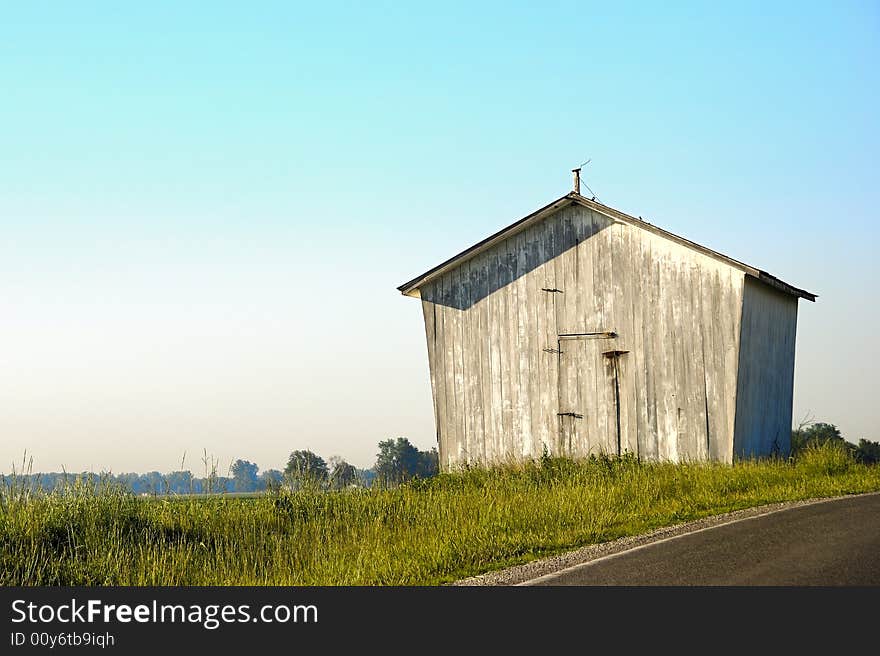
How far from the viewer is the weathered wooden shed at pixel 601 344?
69.4 feet

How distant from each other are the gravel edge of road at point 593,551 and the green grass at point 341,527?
284 millimetres

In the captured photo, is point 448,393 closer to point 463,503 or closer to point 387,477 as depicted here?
point 387,477

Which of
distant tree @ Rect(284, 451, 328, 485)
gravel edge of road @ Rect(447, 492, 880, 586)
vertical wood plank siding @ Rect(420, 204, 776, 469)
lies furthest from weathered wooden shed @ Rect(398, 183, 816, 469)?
distant tree @ Rect(284, 451, 328, 485)

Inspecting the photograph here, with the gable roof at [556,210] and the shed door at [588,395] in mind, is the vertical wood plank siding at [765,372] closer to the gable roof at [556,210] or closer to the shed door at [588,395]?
the gable roof at [556,210]

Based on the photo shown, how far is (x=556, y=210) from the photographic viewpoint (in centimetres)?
2311

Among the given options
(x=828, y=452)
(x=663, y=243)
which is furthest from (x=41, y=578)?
(x=828, y=452)

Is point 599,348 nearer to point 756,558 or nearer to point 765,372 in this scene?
point 765,372

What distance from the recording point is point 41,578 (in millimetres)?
12703

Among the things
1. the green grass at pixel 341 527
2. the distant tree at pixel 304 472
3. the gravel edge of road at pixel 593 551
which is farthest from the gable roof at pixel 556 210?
the distant tree at pixel 304 472

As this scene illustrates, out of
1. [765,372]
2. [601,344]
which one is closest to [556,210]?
[601,344]

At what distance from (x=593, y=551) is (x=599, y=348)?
11278 millimetres

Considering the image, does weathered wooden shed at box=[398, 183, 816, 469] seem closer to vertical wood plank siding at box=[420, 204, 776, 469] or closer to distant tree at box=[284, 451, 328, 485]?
vertical wood plank siding at box=[420, 204, 776, 469]

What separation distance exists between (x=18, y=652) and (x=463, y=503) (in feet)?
28.8

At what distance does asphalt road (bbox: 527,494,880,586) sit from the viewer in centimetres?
936
